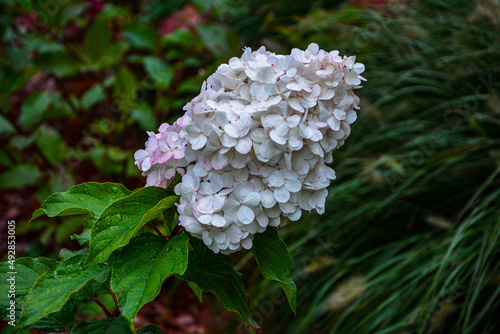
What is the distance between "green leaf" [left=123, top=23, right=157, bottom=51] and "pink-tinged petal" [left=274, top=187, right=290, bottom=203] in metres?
1.45

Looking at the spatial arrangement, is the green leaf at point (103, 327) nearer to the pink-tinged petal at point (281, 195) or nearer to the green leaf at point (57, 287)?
the green leaf at point (57, 287)

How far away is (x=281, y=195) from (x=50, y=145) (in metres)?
1.31

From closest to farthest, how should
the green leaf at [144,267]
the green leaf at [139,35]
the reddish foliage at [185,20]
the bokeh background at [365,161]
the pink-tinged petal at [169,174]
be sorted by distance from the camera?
the green leaf at [144,267] → the pink-tinged petal at [169,174] → the bokeh background at [365,161] → the green leaf at [139,35] → the reddish foliage at [185,20]

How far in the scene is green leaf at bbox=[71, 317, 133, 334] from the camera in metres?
0.65

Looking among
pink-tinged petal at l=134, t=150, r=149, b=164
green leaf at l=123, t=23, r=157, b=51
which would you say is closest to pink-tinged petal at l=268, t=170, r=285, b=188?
pink-tinged petal at l=134, t=150, r=149, b=164

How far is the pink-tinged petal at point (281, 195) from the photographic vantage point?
61 centimetres

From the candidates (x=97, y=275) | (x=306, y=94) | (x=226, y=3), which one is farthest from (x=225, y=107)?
(x=226, y=3)

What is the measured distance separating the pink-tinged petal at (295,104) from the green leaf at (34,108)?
1.33m

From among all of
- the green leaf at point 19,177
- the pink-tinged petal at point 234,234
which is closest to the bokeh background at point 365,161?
the green leaf at point 19,177

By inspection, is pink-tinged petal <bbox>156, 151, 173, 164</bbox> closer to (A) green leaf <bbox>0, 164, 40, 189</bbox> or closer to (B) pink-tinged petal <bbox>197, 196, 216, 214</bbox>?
(B) pink-tinged petal <bbox>197, 196, 216, 214</bbox>

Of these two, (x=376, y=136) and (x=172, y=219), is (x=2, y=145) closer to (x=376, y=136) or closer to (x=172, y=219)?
(x=172, y=219)

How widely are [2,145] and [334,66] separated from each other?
4.83ft

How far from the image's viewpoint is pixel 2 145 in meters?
1.66

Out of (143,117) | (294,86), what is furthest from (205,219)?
(143,117)
